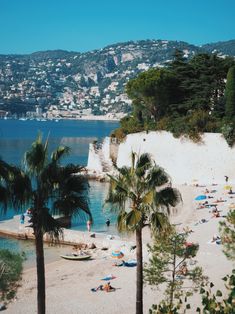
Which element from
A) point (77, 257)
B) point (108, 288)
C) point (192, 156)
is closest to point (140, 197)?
point (108, 288)

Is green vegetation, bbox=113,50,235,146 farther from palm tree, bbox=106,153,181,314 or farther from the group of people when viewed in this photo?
palm tree, bbox=106,153,181,314

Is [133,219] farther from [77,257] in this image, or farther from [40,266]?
[77,257]

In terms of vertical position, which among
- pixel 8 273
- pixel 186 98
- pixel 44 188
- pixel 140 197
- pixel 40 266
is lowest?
pixel 8 273

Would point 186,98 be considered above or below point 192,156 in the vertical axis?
above

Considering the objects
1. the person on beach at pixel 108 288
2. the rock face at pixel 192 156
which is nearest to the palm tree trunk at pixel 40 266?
the person on beach at pixel 108 288

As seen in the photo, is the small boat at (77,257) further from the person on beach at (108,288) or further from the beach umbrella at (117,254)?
the person on beach at (108,288)

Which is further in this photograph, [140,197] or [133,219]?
[140,197]

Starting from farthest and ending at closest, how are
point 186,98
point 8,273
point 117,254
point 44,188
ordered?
point 186,98
point 117,254
point 8,273
point 44,188
